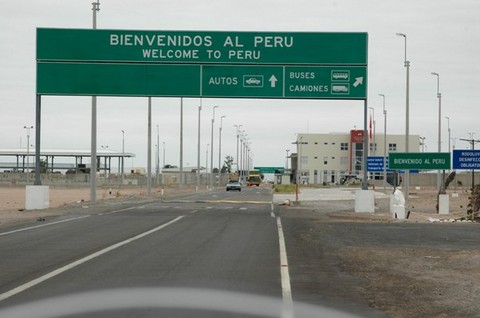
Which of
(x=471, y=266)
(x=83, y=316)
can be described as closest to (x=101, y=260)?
(x=83, y=316)

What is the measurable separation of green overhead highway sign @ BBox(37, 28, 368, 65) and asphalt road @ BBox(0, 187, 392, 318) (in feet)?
47.6

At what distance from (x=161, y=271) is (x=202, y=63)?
79.5 feet

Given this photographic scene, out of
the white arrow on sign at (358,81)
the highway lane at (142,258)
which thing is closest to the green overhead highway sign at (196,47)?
the white arrow on sign at (358,81)

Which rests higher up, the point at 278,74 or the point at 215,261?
the point at 278,74

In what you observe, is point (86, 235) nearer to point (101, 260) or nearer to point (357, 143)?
point (101, 260)

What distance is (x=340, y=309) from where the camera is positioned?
9367 mm

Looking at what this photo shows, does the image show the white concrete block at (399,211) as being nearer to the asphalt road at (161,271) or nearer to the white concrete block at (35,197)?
the asphalt road at (161,271)

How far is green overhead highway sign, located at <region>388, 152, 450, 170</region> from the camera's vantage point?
119ft

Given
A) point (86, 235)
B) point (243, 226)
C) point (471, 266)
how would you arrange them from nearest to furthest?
point (471, 266) < point (86, 235) < point (243, 226)

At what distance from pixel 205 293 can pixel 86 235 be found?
11.1 metres

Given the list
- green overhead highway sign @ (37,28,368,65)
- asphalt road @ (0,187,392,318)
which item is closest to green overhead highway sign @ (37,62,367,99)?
green overhead highway sign @ (37,28,368,65)

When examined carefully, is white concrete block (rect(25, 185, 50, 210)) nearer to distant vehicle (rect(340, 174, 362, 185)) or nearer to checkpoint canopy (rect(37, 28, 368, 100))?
checkpoint canopy (rect(37, 28, 368, 100))

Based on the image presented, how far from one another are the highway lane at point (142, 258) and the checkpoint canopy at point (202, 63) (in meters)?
12.3

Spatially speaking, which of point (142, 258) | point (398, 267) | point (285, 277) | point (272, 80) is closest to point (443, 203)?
point (272, 80)
